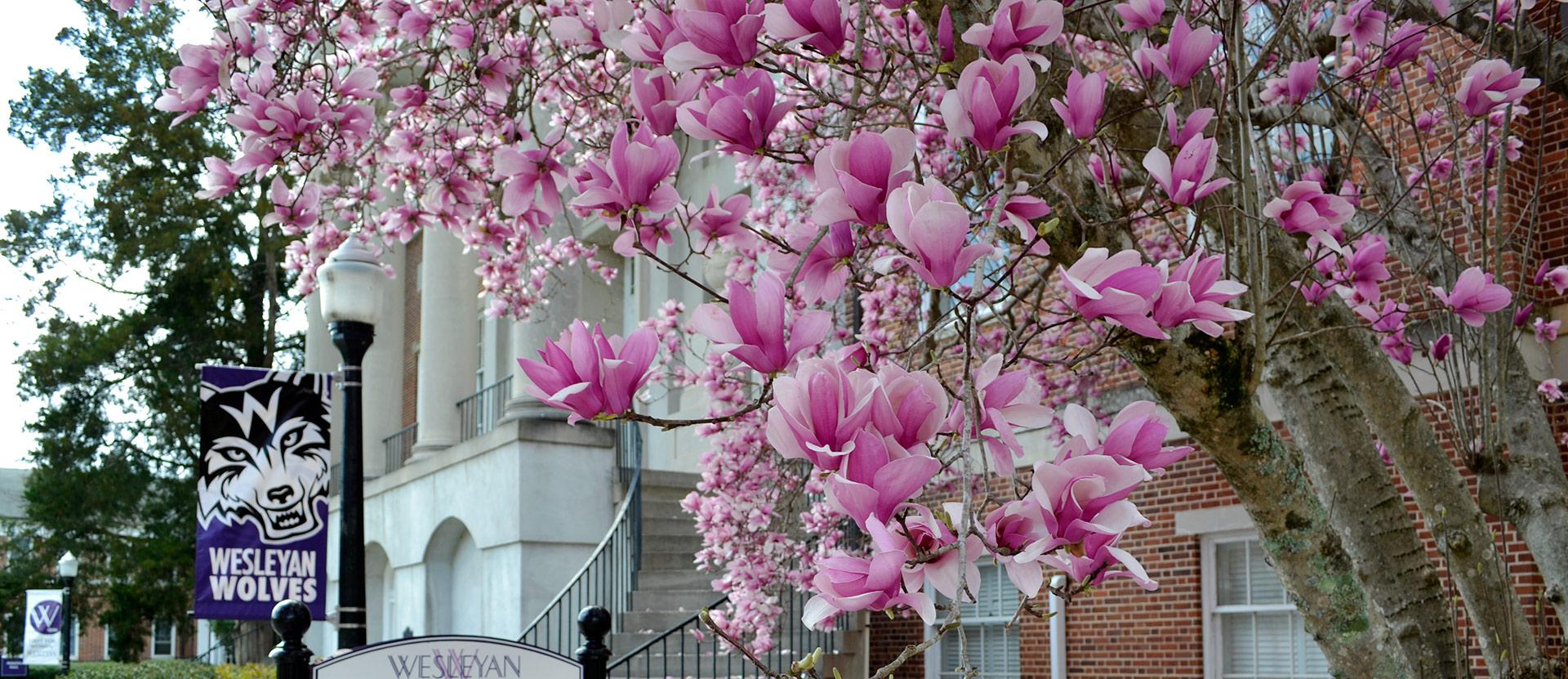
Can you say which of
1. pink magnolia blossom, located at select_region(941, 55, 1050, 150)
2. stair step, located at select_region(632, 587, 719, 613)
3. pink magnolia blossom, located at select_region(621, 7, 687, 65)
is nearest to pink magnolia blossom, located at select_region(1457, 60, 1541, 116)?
pink magnolia blossom, located at select_region(941, 55, 1050, 150)

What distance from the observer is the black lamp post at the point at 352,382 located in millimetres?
6816

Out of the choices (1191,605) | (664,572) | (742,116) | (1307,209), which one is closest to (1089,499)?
(742,116)

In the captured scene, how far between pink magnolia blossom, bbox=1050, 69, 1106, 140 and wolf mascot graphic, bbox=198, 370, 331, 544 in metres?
6.33

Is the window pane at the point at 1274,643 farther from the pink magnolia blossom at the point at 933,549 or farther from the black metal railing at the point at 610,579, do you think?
the pink magnolia blossom at the point at 933,549

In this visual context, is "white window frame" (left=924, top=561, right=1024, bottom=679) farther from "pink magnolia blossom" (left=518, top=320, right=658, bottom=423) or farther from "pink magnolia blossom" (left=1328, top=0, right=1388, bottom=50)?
"pink magnolia blossom" (left=518, top=320, right=658, bottom=423)

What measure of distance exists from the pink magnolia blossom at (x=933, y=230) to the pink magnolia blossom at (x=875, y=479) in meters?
0.22

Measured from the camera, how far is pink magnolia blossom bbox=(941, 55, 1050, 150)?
1.89 metres

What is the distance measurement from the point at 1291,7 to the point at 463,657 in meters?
3.44

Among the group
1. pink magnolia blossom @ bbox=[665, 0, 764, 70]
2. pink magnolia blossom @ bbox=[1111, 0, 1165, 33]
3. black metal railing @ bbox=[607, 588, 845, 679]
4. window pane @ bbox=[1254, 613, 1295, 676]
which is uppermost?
pink magnolia blossom @ bbox=[1111, 0, 1165, 33]

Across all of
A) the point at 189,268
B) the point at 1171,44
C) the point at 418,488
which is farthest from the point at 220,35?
the point at 189,268

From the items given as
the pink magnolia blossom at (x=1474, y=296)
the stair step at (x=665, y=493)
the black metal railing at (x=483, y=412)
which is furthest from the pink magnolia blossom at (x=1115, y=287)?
the black metal railing at (x=483, y=412)

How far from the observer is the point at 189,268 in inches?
1160

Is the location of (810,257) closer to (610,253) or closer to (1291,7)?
(1291,7)

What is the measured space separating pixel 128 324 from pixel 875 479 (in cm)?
3091
